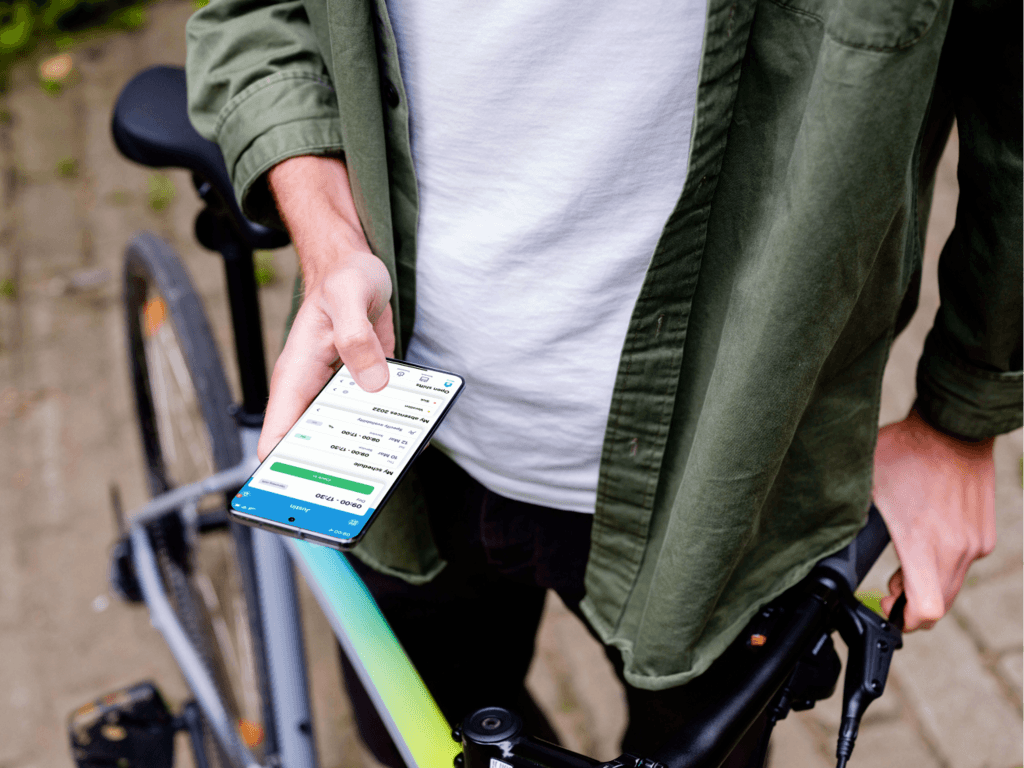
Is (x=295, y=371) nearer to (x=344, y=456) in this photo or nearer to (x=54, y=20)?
(x=344, y=456)

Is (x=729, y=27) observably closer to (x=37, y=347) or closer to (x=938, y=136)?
(x=938, y=136)

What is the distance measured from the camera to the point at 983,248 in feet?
2.55

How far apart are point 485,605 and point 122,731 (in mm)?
811

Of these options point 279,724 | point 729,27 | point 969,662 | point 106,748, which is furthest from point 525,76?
point 969,662

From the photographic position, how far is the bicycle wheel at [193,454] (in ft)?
5.20

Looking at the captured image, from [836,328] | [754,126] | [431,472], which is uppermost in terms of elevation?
[754,126]

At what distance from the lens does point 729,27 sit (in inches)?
25.0

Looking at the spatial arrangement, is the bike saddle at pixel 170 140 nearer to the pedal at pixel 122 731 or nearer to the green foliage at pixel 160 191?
the pedal at pixel 122 731

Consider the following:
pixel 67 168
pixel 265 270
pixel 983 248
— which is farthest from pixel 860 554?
pixel 67 168

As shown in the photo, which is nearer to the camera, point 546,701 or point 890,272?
point 890,272

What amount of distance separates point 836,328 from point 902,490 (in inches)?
12.0

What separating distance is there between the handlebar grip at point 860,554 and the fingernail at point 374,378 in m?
0.45

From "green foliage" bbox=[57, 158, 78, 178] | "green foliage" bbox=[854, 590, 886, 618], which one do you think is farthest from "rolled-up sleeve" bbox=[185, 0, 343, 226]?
"green foliage" bbox=[57, 158, 78, 178]

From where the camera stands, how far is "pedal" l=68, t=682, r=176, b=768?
158cm
